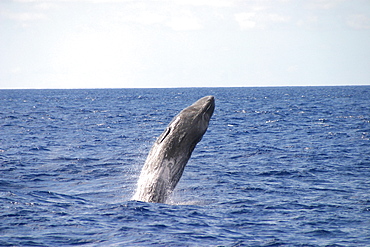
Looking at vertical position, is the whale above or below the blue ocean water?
above

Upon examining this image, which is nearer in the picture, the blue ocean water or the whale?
the whale

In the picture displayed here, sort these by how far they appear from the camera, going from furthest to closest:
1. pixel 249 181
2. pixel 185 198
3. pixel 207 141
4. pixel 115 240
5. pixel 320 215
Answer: pixel 207 141
pixel 249 181
pixel 185 198
pixel 320 215
pixel 115 240

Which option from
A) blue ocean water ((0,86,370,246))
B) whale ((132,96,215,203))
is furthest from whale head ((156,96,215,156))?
blue ocean water ((0,86,370,246))

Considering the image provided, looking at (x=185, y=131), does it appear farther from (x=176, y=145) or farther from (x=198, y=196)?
(x=198, y=196)

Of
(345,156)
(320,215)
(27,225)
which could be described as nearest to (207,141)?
(345,156)

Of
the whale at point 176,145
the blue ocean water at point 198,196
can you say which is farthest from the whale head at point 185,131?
the blue ocean water at point 198,196

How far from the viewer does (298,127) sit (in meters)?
42.3

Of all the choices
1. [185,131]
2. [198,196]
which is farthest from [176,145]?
[198,196]

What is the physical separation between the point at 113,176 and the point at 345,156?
12.6 meters

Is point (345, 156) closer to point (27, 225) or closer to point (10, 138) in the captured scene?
point (27, 225)

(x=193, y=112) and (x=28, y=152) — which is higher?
(x=193, y=112)

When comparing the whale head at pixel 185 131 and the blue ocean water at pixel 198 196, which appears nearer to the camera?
the whale head at pixel 185 131

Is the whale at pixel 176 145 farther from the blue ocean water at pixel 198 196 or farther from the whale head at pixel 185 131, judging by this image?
the blue ocean water at pixel 198 196

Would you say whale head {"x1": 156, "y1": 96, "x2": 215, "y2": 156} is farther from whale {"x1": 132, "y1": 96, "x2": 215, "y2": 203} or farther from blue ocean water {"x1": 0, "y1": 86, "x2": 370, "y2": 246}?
blue ocean water {"x1": 0, "y1": 86, "x2": 370, "y2": 246}
